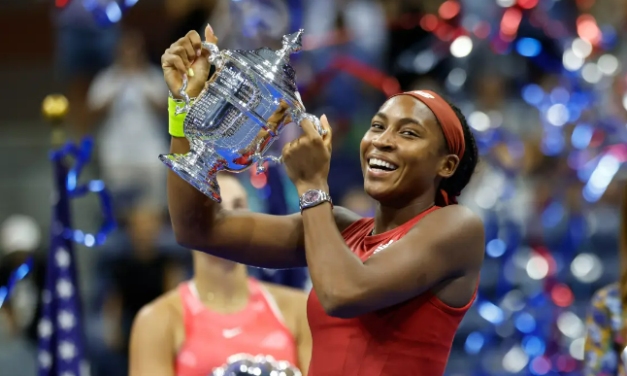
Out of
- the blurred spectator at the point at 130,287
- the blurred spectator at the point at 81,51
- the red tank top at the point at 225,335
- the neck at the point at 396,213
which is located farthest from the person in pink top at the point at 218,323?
the blurred spectator at the point at 81,51

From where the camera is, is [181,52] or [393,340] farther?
[181,52]

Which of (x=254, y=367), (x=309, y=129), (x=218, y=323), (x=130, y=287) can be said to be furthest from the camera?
(x=130, y=287)

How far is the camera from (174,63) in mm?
1800

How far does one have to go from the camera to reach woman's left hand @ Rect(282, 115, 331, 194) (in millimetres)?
1658

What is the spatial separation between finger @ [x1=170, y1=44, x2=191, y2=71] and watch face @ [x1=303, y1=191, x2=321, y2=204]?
1.26 ft

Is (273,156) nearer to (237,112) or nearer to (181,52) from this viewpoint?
(237,112)

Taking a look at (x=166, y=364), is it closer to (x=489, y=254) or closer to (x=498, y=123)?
(x=489, y=254)

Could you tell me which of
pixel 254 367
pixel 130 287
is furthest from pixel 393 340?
pixel 130 287

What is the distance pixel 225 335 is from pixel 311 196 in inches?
48.9

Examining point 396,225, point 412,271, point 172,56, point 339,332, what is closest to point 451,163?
point 396,225

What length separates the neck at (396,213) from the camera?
1.83 metres

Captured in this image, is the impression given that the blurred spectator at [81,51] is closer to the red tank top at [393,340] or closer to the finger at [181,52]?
the finger at [181,52]

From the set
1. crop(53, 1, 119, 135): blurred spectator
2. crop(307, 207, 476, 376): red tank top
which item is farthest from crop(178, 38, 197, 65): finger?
crop(53, 1, 119, 135): blurred spectator

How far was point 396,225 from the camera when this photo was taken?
6.06 ft
